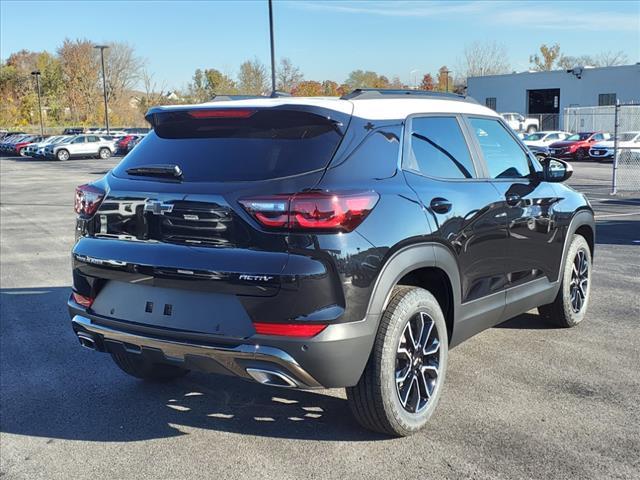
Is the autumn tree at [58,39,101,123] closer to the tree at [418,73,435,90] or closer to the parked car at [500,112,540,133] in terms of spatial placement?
the tree at [418,73,435,90]

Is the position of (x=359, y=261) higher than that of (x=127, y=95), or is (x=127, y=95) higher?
(x=127, y=95)

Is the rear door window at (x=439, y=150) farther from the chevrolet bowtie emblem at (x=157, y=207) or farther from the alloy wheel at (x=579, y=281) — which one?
the alloy wheel at (x=579, y=281)

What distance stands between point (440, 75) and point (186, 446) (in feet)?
274

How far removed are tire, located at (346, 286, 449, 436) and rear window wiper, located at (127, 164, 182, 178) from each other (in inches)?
51.2

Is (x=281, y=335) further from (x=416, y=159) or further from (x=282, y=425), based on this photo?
(x=416, y=159)

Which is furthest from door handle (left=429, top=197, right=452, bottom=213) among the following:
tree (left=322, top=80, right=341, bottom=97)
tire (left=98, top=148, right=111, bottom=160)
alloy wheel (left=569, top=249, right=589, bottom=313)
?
tree (left=322, top=80, right=341, bottom=97)

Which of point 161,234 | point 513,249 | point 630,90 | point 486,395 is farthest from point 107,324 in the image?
point 630,90

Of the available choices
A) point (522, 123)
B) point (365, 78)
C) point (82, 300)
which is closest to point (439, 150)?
point (82, 300)

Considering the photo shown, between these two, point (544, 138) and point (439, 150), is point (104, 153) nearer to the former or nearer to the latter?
point (544, 138)

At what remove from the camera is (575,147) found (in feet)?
109

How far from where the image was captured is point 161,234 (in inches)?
135

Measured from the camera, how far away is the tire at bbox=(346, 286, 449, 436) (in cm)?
342

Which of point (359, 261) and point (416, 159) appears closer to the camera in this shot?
point (359, 261)

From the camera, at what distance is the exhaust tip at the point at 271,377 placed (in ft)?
10.4
